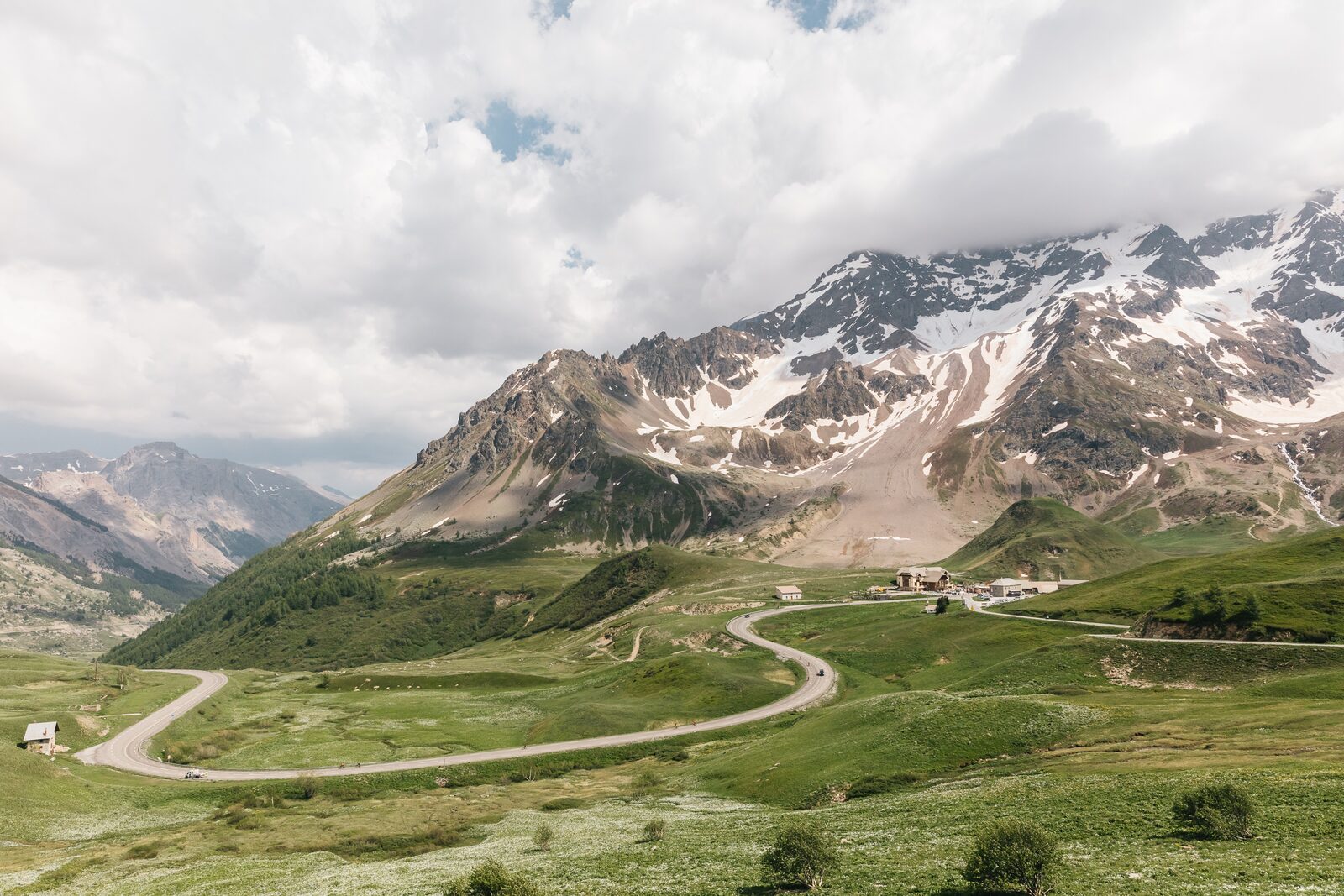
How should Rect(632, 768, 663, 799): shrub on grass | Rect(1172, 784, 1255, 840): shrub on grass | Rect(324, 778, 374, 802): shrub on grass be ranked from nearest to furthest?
Rect(1172, 784, 1255, 840): shrub on grass
Rect(632, 768, 663, 799): shrub on grass
Rect(324, 778, 374, 802): shrub on grass

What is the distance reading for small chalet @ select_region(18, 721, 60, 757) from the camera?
98.6m

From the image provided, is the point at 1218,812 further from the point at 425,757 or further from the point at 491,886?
the point at 425,757

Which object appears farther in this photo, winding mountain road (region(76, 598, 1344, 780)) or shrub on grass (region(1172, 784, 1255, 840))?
winding mountain road (region(76, 598, 1344, 780))

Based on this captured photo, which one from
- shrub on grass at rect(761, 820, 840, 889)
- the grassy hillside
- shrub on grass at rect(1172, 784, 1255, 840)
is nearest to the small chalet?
shrub on grass at rect(761, 820, 840, 889)

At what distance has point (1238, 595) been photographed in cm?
9569

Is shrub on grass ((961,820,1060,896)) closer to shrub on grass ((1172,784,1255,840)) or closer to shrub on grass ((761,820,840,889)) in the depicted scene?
shrub on grass ((761,820,840,889))

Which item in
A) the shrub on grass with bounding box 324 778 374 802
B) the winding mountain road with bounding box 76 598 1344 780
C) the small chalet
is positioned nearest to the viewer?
the shrub on grass with bounding box 324 778 374 802

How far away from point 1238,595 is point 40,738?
567 feet

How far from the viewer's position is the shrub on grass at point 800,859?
33.3m

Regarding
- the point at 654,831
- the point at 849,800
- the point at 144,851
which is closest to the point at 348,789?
the point at 144,851

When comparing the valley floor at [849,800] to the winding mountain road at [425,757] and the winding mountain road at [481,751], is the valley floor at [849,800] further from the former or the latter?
the winding mountain road at [425,757]

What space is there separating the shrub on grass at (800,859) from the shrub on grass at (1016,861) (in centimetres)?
692

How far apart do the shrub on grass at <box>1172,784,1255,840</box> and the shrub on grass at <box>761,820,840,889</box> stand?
18.1 meters

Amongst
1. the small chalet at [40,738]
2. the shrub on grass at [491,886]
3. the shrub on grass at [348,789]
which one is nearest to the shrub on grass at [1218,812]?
the shrub on grass at [491,886]
